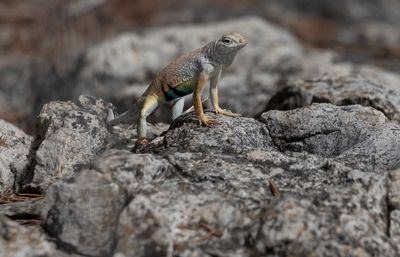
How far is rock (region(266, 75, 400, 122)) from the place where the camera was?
22.8 ft

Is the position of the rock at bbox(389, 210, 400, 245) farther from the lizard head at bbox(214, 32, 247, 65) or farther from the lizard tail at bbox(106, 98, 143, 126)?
the lizard tail at bbox(106, 98, 143, 126)

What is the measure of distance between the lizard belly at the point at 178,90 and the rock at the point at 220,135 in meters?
0.45

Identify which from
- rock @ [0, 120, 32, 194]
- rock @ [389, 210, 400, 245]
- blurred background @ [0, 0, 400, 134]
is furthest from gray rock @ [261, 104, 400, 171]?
blurred background @ [0, 0, 400, 134]

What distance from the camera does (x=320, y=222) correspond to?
381cm

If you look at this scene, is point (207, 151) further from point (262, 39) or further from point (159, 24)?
point (159, 24)

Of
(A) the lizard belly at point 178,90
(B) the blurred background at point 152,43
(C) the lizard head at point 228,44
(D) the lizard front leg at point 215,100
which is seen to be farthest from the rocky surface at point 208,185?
(B) the blurred background at point 152,43

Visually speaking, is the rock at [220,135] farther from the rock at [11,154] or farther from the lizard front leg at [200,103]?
the rock at [11,154]

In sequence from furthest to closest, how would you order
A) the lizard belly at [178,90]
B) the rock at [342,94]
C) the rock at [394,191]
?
the rock at [342,94], the lizard belly at [178,90], the rock at [394,191]

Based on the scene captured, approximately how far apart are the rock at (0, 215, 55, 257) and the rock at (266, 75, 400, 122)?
12.9 feet

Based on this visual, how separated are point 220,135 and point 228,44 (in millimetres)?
959

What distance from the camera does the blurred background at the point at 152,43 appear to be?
1069 centimetres

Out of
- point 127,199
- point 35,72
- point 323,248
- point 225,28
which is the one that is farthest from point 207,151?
point 225,28

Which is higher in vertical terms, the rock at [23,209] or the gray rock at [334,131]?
the gray rock at [334,131]

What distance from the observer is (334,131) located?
5.24 meters
